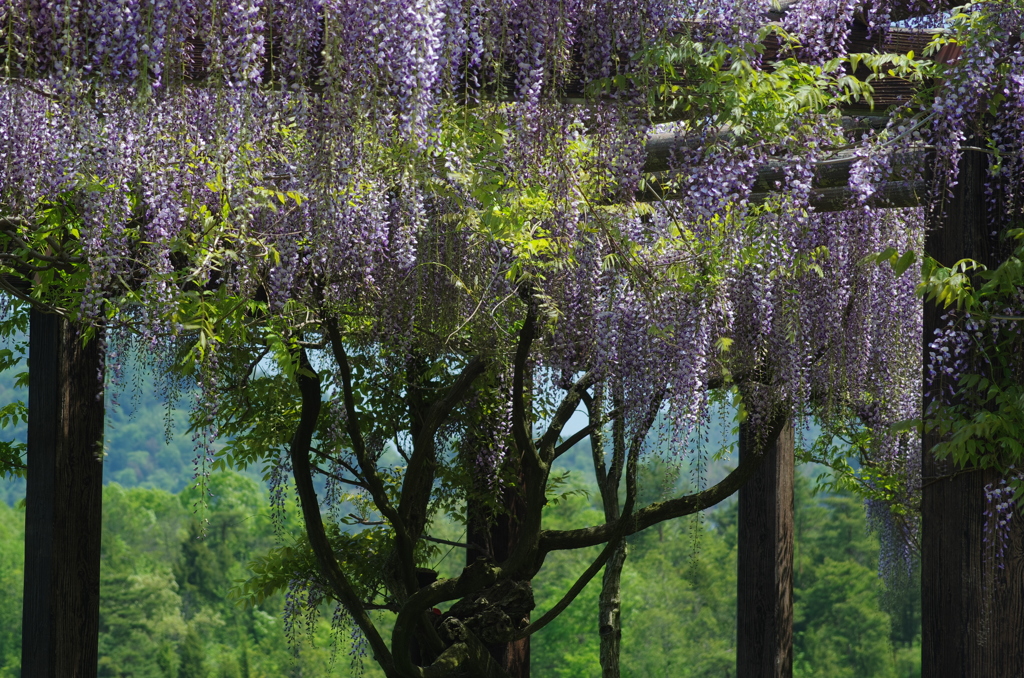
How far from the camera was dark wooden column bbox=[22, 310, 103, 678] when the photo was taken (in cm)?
471

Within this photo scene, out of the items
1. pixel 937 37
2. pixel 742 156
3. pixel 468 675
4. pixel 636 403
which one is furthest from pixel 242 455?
pixel 937 37

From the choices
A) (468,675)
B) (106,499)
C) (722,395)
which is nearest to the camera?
(468,675)

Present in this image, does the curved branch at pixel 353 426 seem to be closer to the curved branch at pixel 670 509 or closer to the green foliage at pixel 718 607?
the curved branch at pixel 670 509

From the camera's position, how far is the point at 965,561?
336cm

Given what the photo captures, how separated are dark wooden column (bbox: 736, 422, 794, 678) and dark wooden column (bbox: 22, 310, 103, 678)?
11.1ft

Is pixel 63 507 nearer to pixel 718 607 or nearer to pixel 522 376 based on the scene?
pixel 522 376

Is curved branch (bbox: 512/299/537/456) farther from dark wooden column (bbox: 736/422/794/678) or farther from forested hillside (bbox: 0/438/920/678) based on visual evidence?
forested hillside (bbox: 0/438/920/678)

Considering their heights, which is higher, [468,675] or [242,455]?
[242,455]

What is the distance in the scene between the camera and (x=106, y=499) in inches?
1034

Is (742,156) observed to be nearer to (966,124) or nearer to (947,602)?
(966,124)

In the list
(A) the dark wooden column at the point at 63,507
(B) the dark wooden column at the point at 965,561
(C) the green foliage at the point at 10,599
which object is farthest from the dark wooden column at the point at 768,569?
(C) the green foliage at the point at 10,599

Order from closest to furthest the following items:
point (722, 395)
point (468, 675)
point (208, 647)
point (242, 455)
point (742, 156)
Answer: point (742, 156) < point (468, 675) < point (242, 455) < point (722, 395) < point (208, 647)

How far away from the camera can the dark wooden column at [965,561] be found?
3.29 m

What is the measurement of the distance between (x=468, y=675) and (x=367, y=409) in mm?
1475
